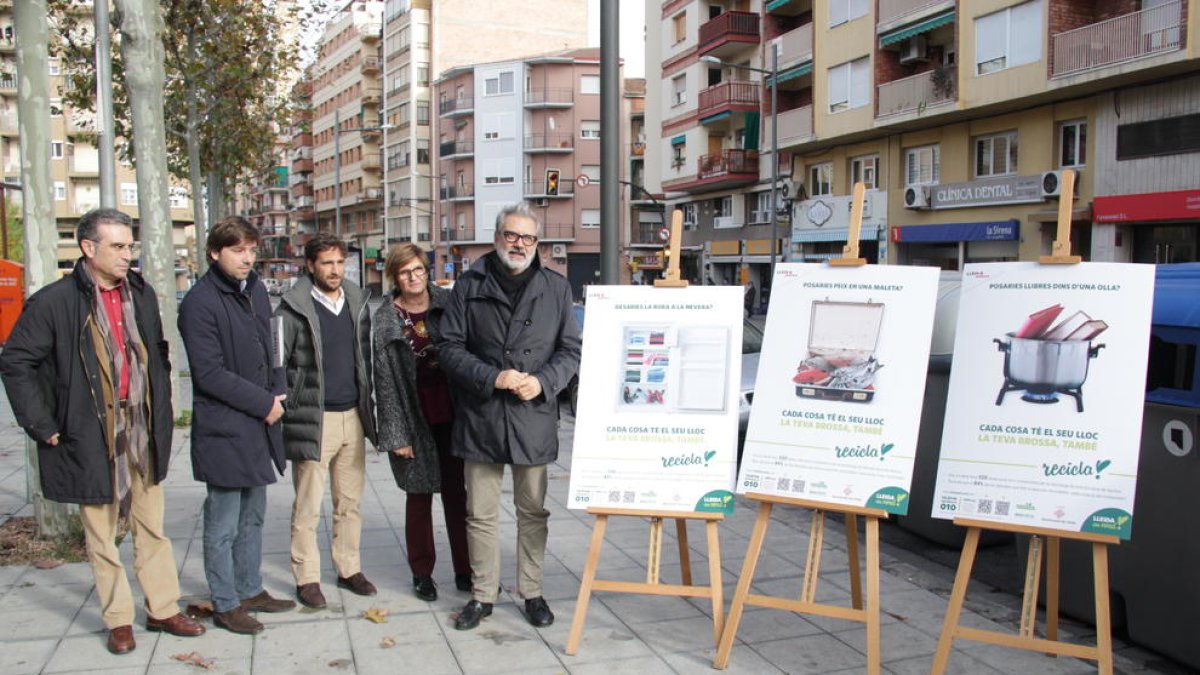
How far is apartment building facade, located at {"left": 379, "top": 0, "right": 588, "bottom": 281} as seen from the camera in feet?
253

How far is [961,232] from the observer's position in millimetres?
27125

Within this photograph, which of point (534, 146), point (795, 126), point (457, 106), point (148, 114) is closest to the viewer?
point (148, 114)

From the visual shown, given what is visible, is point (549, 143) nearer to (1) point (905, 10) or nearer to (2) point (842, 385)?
(1) point (905, 10)

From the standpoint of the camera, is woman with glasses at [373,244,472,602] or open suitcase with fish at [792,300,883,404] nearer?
open suitcase with fish at [792,300,883,404]

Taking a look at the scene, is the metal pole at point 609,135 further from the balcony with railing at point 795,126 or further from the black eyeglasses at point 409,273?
the balcony with railing at point 795,126

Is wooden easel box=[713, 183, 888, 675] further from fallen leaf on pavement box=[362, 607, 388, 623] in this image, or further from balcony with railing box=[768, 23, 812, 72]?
balcony with railing box=[768, 23, 812, 72]

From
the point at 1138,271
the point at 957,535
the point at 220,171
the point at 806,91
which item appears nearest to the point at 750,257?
the point at 806,91

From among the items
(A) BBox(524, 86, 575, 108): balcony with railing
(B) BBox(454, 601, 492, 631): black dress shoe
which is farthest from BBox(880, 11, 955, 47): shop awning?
(A) BBox(524, 86, 575, 108): balcony with railing

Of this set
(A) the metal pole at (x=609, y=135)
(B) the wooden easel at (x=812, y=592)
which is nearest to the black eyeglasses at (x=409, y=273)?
(B) the wooden easel at (x=812, y=592)

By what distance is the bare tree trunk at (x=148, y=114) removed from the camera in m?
9.52

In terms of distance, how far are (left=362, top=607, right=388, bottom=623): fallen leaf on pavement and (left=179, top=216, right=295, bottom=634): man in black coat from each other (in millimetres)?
508

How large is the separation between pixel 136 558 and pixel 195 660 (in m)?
0.61

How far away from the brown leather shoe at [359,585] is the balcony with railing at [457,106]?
229ft

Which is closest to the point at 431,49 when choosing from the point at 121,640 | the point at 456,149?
the point at 456,149
